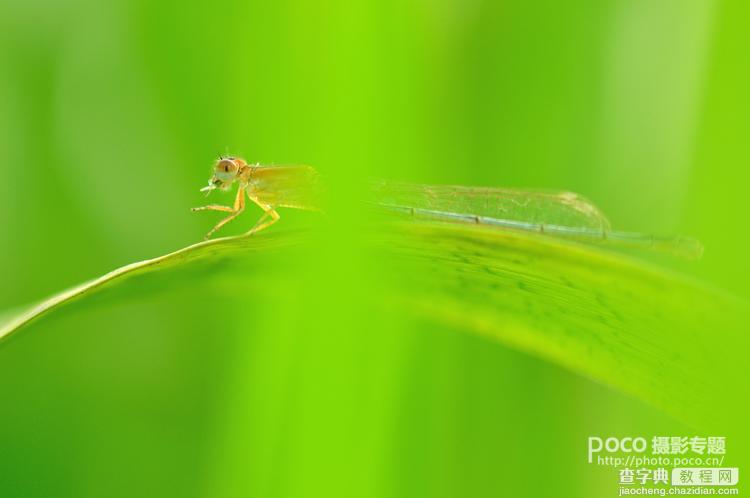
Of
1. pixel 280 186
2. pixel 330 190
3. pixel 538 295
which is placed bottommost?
pixel 538 295

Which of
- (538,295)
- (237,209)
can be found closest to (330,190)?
(538,295)

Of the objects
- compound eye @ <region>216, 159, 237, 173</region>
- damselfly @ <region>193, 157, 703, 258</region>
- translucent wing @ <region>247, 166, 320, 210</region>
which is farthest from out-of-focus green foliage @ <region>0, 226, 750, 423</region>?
compound eye @ <region>216, 159, 237, 173</region>

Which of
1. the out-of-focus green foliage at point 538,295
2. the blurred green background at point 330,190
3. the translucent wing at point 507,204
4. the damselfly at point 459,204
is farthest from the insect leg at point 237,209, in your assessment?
the out-of-focus green foliage at point 538,295

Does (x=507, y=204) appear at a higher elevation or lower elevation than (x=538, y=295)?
higher

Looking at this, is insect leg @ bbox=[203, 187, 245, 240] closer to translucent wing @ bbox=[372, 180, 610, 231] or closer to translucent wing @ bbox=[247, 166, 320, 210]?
translucent wing @ bbox=[247, 166, 320, 210]

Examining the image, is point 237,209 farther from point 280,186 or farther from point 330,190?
point 330,190

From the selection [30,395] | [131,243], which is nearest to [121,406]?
→ [30,395]

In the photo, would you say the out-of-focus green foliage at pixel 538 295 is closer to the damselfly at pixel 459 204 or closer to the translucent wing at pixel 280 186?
the damselfly at pixel 459 204
